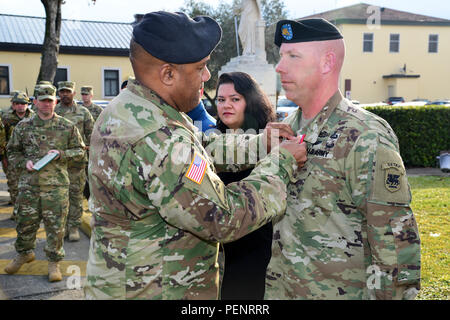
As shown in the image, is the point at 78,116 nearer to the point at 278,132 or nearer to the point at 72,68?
the point at 278,132

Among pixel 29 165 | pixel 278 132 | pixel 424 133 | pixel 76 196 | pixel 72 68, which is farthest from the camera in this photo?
pixel 72 68

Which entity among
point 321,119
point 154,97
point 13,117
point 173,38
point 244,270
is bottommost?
point 244,270

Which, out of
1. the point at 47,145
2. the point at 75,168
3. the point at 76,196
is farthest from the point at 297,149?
the point at 75,168

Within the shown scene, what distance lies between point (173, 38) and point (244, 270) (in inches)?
72.4

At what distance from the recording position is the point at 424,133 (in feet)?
40.0

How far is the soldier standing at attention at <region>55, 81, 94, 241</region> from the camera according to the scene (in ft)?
23.4

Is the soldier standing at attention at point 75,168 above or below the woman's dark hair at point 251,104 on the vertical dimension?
below

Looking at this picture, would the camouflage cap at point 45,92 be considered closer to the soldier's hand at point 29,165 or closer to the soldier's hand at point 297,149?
the soldier's hand at point 29,165

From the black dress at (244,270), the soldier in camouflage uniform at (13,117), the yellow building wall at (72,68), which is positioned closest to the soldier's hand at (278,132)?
the black dress at (244,270)

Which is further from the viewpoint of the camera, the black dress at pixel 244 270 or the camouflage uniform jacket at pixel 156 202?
the black dress at pixel 244 270

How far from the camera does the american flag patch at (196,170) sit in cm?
177

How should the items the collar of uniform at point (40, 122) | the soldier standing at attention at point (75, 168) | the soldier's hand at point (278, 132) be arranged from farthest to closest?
the soldier standing at attention at point (75, 168) < the collar of uniform at point (40, 122) < the soldier's hand at point (278, 132)

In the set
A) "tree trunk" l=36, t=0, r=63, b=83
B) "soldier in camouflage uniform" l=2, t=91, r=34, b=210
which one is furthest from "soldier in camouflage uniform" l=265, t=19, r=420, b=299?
"tree trunk" l=36, t=0, r=63, b=83

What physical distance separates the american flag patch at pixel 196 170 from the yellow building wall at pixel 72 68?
29028 mm
